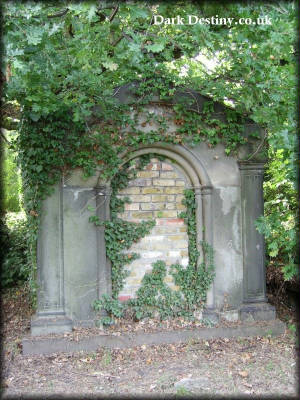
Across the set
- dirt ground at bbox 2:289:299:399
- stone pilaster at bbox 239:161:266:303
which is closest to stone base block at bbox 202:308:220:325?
dirt ground at bbox 2:289:299:399

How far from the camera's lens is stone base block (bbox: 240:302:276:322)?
5.20 metres

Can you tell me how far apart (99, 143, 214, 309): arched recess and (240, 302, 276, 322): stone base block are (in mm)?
443

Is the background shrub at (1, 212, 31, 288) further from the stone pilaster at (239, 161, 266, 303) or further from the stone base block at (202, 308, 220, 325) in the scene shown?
the stone pilaster at (239, 161, 266, 303)

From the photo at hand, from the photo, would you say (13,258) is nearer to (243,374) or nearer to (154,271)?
(154,271)

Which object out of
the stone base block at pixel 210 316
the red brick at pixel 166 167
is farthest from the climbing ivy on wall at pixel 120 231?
the stone base block at pixel 210 316

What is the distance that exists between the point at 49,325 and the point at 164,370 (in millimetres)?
1546

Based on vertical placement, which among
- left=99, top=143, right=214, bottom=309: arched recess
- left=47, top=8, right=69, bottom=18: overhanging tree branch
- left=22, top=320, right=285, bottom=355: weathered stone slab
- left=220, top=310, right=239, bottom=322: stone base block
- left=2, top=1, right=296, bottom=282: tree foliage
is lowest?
left=22, top=320, right=285, bottom=355: weathered stone slab

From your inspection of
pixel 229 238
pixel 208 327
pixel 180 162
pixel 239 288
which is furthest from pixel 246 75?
pixel 208 327

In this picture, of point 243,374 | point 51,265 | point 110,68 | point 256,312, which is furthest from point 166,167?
point 243,374

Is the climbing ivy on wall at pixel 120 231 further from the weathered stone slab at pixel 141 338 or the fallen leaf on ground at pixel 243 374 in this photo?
the fallen leaf on ground at pixel 243 374

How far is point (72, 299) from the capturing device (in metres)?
4.91

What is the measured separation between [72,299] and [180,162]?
2.31 m

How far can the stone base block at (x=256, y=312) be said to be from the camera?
5.20 metres

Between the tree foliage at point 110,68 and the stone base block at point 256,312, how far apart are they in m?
1.11
